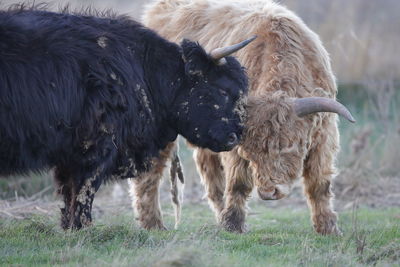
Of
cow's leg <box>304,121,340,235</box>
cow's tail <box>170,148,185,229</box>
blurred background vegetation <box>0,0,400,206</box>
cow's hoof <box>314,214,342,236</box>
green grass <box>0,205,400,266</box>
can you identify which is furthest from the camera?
blurred background vegetation <box>0,0,400,206</box>

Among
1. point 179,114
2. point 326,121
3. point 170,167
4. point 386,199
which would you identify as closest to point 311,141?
point 326,121

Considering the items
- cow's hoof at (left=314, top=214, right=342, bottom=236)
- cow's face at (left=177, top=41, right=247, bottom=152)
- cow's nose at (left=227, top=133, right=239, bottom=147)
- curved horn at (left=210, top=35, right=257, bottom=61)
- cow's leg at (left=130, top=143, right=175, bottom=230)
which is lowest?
cow's leg at (left=130, top=143, right=175, bottom=230)

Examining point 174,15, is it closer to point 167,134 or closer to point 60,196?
point 167,134

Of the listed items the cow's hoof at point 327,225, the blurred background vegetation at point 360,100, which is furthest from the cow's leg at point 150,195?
the blurred background vegetation at point 360,100

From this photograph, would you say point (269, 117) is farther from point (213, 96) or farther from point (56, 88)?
point (56, 88)

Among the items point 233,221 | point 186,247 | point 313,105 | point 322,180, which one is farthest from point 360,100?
point 186,247

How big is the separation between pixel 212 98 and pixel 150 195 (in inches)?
64.0

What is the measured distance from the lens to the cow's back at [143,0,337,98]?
7.43 meters

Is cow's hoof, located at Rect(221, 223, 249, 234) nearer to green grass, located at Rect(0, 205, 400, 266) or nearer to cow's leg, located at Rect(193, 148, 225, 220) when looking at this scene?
green grass, located at Rect(0, 205, 400, 266)

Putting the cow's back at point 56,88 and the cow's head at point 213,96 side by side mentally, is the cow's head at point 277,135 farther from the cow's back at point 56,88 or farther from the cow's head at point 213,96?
the cow's back at point 56,88

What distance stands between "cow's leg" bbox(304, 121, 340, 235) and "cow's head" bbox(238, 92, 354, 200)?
550 mm

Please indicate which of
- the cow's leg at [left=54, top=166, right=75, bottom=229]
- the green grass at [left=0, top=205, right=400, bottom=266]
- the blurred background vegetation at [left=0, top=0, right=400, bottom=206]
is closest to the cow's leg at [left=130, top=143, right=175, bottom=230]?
the green grass at [left=0, top=205, right=400, bottom=266]

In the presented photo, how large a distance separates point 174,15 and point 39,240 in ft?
11.5

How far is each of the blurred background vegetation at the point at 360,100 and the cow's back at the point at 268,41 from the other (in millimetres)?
1572
